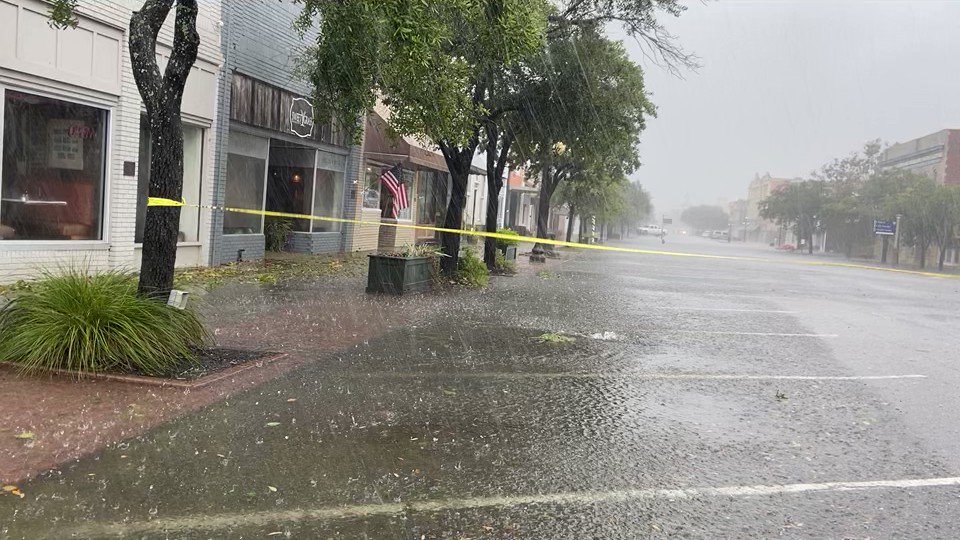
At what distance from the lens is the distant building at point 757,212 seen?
125 m

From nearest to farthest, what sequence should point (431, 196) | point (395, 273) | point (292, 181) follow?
point (395, 273), point (292, 181), point (431, 196)

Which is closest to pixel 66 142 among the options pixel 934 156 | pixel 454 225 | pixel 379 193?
pixel 454 225

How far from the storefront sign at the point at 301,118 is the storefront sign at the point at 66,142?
6.55 meters

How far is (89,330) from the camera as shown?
612cm

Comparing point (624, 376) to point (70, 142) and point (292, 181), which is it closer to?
point (70, 142)

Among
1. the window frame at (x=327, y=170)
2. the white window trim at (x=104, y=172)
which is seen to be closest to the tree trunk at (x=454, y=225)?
the window frame at (x=327, y=170)

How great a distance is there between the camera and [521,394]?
6.57 m

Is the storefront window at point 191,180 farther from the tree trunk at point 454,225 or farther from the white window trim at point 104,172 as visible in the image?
the tree trunk at point 454,225

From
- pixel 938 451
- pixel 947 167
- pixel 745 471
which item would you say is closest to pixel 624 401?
pixel 745 471

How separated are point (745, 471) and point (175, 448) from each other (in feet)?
12.2

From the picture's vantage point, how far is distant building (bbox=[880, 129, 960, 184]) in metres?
59.5

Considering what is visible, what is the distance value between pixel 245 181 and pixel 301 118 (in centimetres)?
230

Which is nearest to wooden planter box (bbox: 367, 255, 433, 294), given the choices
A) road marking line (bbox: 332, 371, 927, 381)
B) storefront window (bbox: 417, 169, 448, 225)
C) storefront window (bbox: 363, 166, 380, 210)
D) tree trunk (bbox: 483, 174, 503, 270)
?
road marking line (bbox: 332, 371, 927, 381)

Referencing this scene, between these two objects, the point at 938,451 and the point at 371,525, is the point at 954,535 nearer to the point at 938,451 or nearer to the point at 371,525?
the point at 938,451
